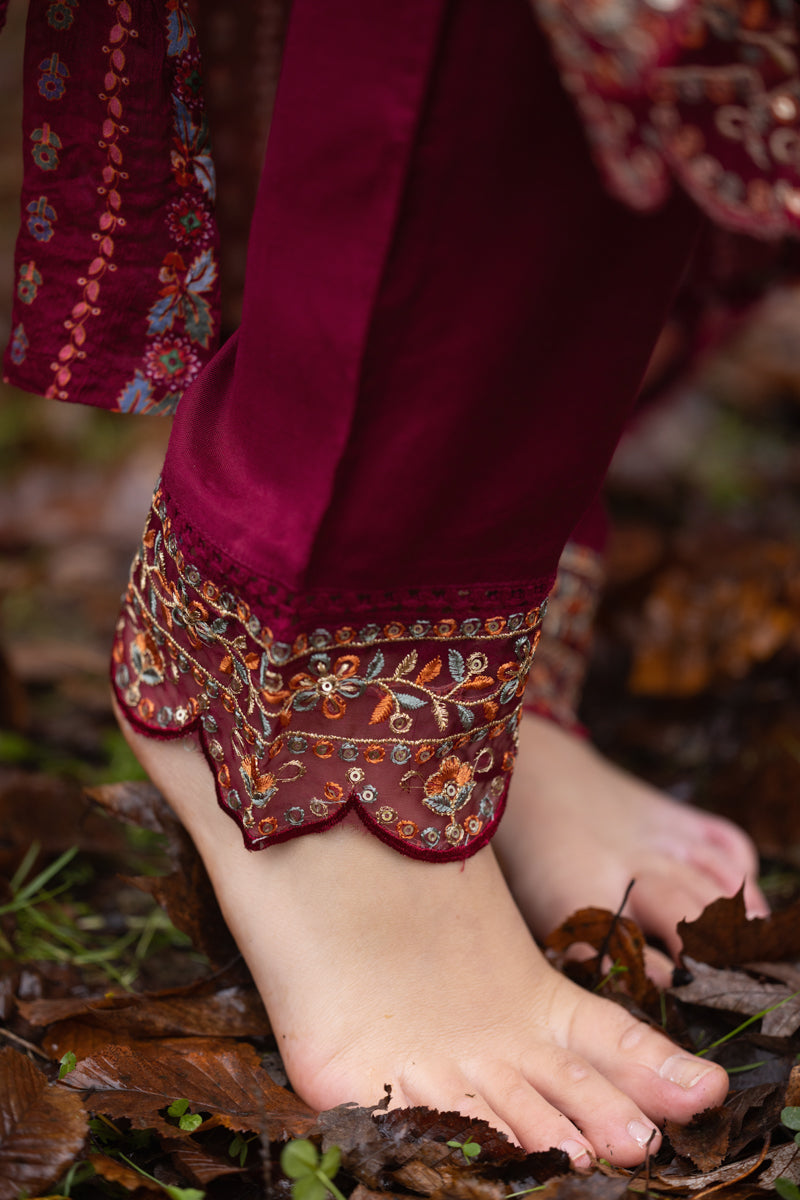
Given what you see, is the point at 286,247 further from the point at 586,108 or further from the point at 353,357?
the point at 586,108

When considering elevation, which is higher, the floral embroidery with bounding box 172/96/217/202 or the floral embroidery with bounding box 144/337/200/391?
the floral embroidery with bounding box 172/96/217/202

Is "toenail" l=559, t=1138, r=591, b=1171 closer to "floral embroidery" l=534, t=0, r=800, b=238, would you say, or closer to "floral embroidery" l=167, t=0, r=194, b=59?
"floral embroidery" l=534, t=0, r=800, b=238

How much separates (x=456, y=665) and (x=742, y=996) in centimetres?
38

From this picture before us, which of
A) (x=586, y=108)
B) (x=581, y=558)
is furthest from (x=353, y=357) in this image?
(x=581, y=558)

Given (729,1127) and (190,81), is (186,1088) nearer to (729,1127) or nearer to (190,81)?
(729,1127)

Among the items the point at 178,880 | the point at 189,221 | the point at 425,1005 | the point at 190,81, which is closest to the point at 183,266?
the point at 189,221

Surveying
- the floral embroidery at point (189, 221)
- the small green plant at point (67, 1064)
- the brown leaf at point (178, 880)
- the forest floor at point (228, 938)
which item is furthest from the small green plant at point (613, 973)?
the floral embroidery at point (189, 221)

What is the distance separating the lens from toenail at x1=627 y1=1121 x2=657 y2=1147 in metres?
0.72

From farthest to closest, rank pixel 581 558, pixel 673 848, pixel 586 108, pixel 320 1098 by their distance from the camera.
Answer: pixel 581 558 → pixel 673 848 → pixel 320 1098 → pixel 586 108

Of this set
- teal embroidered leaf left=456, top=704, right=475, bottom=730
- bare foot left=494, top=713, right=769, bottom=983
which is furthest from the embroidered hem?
teal embroidered leaf left=456, top=704, right=475, bottom=730

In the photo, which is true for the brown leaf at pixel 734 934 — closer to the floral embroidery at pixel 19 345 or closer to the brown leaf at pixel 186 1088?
the brown leaf at pixel 186 1088

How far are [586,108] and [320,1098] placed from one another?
0.69 metres

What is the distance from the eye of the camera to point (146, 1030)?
77cm

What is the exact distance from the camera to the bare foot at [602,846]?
3.31 ft
